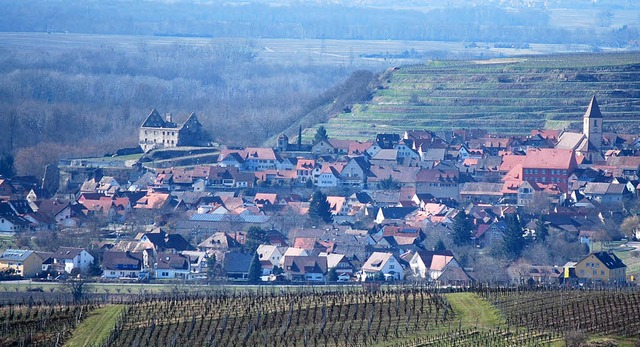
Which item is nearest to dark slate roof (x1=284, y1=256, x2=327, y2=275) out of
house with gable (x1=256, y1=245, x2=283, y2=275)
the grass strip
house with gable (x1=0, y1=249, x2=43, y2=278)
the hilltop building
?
house with gable (x1=256, y1=245, x2=283, y2=275)

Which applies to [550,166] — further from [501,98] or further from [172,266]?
[172,266]

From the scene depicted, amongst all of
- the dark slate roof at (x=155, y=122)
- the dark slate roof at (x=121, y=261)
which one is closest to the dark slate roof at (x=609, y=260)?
the dark slate roof at (x=121, y=261)

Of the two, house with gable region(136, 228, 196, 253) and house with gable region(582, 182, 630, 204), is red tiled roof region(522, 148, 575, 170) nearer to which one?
house with gable region(582, 182, 630, 204)

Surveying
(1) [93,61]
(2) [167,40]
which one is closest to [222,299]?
(1) [93,61]

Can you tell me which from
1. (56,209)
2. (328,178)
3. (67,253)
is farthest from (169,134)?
(67,253)

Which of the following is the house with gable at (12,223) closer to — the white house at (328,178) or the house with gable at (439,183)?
the white house at (328,178)

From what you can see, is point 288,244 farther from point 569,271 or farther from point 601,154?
point 601,154
